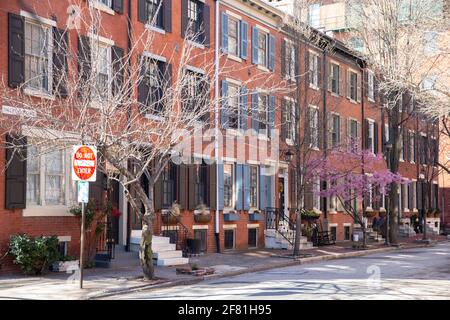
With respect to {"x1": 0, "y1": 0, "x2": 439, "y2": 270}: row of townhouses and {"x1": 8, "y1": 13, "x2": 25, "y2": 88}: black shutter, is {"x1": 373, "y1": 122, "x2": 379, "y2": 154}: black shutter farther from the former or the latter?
{"x1": 8, "y1": 13, "x2": 25, "y2": 88}: black shutter

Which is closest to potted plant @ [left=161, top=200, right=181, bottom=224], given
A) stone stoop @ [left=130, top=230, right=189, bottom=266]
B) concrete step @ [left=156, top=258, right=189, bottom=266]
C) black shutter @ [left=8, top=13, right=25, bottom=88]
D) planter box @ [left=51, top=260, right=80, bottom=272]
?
stone stoop @ [left=130, top=230, right=189, bottom=266]

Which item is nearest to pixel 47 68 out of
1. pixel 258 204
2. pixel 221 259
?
pixel 221 259

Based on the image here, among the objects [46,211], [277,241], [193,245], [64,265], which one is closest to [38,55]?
[46,211]

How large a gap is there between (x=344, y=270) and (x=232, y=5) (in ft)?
38.8

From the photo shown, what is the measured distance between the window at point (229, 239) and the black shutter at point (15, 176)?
32.0ft

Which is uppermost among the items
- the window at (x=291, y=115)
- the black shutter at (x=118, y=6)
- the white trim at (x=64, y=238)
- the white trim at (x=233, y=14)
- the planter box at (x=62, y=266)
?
the white trim at (x=233, y=14)

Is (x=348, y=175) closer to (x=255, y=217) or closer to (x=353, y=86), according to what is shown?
(x=255, y=217)

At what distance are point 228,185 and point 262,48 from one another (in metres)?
6.59

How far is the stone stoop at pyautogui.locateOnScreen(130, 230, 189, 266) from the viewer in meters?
19.1

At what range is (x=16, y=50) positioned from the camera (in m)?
16.3

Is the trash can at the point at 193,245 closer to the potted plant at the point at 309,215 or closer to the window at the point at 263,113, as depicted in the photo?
the window at the point at 263,113

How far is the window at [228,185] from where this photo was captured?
24570 mm

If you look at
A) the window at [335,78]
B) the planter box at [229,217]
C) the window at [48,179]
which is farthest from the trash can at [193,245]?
the window at [335,78]

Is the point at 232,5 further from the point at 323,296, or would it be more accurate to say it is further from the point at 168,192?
the point at 323,296
